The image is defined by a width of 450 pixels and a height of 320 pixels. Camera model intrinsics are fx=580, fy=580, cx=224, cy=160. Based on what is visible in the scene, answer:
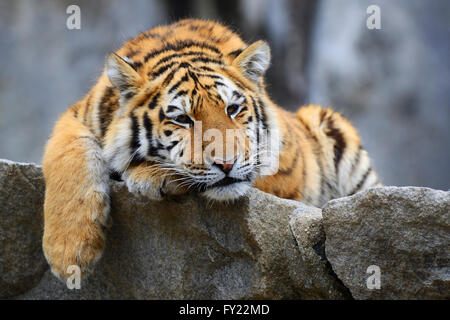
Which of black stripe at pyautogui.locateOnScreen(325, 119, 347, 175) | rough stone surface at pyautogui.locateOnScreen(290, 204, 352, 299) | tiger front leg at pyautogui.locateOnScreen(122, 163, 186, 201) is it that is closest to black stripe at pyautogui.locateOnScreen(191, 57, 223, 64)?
tiger front leg at pyautogui.locateOnScreen(122, 163, 186, 201)

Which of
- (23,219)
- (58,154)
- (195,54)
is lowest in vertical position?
(23,219)

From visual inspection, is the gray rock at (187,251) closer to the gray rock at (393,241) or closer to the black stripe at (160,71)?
the gray rock at (393,241)

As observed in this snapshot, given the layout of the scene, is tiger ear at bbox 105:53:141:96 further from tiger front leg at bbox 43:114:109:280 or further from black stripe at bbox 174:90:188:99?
tiger front leg at bbox 43:114:109:280

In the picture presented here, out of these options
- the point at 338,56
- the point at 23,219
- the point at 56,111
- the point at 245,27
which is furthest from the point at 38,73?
the point at 23,219

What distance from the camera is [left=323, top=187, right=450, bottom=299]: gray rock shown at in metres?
2.65

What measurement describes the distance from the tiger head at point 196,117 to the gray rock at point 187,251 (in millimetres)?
181

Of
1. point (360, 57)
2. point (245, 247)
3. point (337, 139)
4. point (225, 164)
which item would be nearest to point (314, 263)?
point (245, 247)

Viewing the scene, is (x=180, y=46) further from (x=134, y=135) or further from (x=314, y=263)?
(x=314, y=263)

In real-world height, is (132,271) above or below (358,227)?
below

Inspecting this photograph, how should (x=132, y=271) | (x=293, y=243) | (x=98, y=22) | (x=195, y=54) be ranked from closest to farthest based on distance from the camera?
(x=293, y=243) → (x=132, y=271) → (x=195, y=54) → (x=98, y=22)

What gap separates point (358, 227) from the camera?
2.81 m

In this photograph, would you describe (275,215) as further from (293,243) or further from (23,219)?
(23,219)

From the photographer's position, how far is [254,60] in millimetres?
3654

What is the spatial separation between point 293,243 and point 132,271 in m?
0.96
